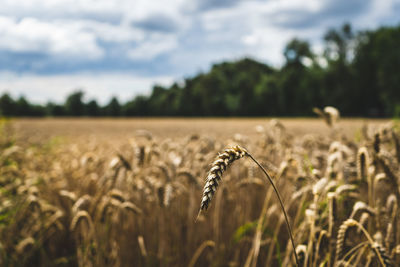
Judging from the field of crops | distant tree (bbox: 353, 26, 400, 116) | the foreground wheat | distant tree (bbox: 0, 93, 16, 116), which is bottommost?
the field of crops

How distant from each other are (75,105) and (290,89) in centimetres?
3981

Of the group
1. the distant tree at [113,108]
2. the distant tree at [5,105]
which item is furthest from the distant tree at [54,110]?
the distant tree at [113,108]

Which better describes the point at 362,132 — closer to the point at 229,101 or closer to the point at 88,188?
the point at 88,188

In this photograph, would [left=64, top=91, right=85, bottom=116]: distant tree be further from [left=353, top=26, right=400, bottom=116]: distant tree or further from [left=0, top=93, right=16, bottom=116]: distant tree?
[left=353, top=26, right=400, bottom=116]: distant tree

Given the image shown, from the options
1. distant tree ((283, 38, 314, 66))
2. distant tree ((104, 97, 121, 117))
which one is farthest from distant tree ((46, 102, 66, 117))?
distant tree ((283, 38, 314, 66))

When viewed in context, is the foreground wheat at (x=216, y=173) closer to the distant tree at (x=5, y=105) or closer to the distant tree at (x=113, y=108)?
the distant tree at (x=5, y=105)

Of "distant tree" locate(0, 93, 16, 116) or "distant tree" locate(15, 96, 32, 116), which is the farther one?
"distant tree" locate(15, 96, 32, 116)

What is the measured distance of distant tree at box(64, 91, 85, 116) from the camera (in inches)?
2402

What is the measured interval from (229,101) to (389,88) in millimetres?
26097

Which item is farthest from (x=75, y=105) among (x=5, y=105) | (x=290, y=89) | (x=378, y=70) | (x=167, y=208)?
(x=167, y=208)

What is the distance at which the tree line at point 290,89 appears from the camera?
44.9 metres

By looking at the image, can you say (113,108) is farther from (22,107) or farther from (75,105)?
(22,107)

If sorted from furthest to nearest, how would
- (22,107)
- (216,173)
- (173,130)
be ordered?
(22,107) < (173,130) < (216,173)

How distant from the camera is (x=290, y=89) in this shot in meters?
56.0
